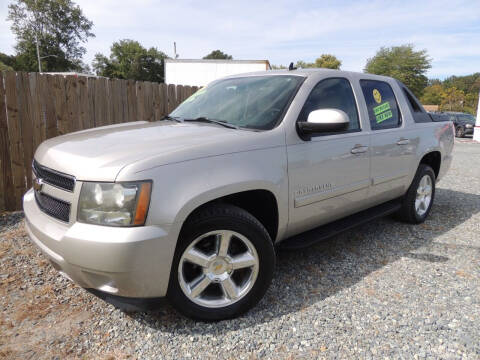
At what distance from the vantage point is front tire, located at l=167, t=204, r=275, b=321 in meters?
2.16

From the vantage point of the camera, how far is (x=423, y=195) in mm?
4453

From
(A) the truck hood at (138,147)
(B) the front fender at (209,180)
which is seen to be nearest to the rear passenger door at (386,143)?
(B) the front fender at (209,180)

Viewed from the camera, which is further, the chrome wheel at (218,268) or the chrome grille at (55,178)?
the chrome wheel at (218,268)

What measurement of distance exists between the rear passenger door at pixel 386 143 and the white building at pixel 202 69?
62.4 feet

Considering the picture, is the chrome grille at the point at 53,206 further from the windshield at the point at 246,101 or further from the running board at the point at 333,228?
the running board at the point at 333,228

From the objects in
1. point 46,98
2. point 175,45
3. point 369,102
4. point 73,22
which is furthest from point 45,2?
point 369,102

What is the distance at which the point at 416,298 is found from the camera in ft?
8.92

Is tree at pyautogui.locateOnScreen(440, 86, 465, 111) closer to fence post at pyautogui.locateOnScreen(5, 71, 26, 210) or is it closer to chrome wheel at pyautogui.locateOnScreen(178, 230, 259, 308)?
fence post at pyautogui.locateOnScreen(5, 71, 26, 210)

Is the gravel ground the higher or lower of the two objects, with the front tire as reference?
lower

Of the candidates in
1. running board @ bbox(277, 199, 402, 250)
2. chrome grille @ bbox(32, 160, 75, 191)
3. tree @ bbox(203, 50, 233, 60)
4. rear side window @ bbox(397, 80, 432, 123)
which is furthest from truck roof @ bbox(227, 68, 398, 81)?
tree @ bbox(203, 50, 233, 60)

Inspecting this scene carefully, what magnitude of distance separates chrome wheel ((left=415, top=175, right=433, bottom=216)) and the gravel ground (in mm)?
832

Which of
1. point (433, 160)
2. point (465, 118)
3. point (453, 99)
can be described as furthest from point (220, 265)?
point (453, 99)

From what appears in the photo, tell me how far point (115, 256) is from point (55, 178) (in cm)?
72

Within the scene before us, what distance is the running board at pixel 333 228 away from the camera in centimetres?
280
